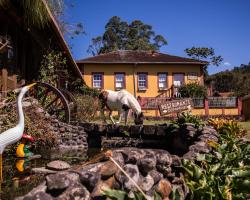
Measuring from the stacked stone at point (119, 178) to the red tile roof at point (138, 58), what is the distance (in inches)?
1092

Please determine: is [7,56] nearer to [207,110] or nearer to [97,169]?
[97,169]

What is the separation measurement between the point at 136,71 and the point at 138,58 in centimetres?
141

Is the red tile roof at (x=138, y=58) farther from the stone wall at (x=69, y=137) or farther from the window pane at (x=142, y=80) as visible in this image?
the stone wall at (x=69, y=137)

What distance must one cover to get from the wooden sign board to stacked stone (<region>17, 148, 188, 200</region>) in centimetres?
892

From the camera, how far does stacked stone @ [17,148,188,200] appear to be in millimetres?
2878

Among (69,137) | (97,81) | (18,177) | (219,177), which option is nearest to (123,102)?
(69,137)

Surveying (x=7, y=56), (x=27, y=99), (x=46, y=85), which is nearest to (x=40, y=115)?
(x=27, y=99)

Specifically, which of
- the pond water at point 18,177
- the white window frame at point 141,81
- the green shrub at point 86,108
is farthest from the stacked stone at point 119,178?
the white window frame at point 141,81

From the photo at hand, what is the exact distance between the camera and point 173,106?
1353cm

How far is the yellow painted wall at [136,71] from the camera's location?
106ft

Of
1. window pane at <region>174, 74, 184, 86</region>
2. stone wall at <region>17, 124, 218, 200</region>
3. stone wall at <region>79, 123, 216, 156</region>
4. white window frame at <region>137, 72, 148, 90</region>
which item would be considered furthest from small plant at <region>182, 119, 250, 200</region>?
window pane at <region>174, 74, 184, 86</region>

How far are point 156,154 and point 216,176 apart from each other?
685 mm

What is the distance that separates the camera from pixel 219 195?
3865mm

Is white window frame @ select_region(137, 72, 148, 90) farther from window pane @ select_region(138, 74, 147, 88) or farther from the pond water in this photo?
the pond water
